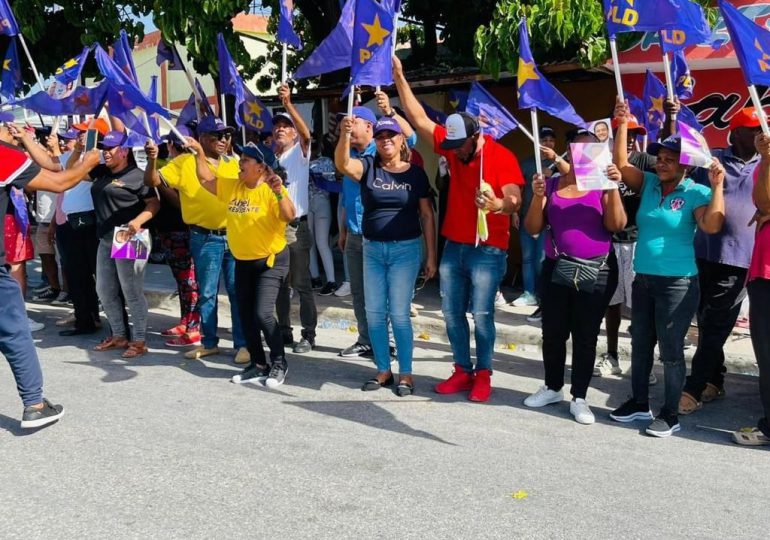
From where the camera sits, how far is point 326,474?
4195mm

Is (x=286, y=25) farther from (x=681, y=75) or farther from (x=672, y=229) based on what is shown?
(x=672, y=229)

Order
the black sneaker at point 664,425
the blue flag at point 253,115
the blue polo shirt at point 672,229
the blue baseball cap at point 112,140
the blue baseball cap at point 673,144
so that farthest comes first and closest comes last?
1. the blue flag at point 253,115
2. the blue baseball cap at point 112,140
3. the black sneaker at point 664,425
4. the blue polo shirt at point 672,229
5. the blue baseball cap at point 673,144

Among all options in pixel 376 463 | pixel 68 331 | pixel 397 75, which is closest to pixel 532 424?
pixel 376 463

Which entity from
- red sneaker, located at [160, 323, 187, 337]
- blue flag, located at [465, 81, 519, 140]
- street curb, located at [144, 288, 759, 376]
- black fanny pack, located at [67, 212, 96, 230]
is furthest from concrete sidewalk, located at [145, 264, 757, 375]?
blue flag, located at [465, 81, 519, 140]

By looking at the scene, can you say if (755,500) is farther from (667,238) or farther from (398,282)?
(398,282)

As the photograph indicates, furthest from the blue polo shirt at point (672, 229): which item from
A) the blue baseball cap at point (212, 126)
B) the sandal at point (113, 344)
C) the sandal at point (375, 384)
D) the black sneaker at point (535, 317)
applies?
the sandal at point (113, 344)

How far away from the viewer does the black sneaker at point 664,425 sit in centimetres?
495

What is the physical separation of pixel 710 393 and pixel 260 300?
10.9 feet

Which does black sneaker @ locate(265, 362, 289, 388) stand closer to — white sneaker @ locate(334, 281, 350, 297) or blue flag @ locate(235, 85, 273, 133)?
blue flag @ locate(235, 85, 273, 133)

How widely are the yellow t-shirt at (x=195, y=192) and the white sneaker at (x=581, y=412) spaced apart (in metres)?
3.14

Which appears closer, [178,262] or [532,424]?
[532,424]

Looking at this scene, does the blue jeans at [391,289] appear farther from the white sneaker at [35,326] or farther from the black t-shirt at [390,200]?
the white sneaker at [35,326]

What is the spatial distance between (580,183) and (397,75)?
1681mm

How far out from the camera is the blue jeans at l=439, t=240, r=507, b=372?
18.2ft
